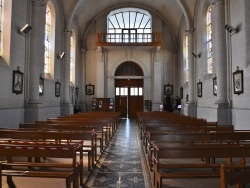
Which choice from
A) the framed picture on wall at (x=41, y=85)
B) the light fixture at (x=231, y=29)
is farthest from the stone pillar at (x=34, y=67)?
the light fixture at (x=231, y=29)

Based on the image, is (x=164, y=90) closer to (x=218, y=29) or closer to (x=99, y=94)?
(x=99, y=94)

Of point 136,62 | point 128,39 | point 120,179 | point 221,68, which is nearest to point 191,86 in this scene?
point 221,68

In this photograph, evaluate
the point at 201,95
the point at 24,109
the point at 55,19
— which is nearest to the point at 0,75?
the point at 24,109

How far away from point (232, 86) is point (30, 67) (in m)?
8.79

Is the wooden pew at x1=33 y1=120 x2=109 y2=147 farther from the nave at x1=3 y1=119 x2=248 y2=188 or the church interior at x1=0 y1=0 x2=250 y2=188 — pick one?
the nave at x1=3 y1=119 x2=248 y2=188

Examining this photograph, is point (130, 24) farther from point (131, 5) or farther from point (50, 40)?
point (50, 40)

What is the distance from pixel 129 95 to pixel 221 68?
1268 cm

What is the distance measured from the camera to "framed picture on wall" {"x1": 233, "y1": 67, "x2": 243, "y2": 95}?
980 centimetres

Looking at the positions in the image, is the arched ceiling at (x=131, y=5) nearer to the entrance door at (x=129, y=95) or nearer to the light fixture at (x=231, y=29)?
the entrance door at (x=129, y=95)

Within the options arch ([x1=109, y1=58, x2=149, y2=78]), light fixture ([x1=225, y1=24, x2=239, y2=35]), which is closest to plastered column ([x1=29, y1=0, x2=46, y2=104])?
light fixture ([x1=225, y1=24, x2=239, y2=35])

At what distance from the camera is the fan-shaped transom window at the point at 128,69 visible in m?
23.0

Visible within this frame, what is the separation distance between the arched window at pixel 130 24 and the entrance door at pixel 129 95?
3.68 metres

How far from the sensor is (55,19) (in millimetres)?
15047

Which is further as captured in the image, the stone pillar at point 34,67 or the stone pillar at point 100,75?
the stone pillar at point 100,75
